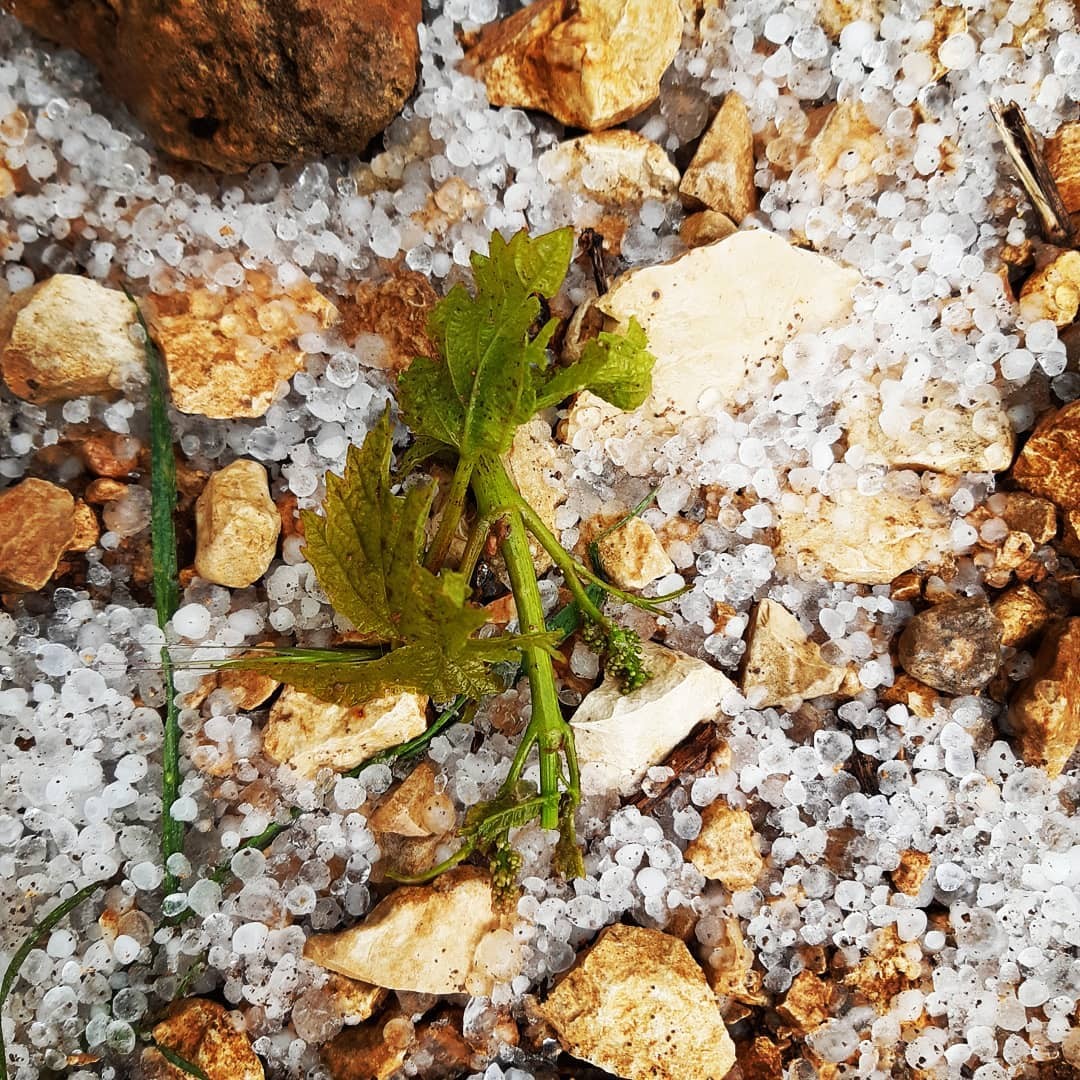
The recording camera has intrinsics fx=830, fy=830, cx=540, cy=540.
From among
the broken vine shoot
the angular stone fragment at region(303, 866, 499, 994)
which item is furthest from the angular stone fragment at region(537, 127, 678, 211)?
the angular stone fragment at region(303, 866, 499, 994)

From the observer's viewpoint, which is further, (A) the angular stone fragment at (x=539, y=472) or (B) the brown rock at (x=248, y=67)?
(A) the angular stone fragment at (x=539, y=472)

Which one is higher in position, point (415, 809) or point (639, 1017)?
point (415, 809)

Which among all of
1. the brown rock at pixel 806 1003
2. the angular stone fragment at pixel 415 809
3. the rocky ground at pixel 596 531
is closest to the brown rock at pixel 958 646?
the rocky ground at pixel 596 531

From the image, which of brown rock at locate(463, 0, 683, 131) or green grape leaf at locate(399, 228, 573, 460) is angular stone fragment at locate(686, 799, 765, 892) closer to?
green grape leaf at locate(399, 228, 573, 460)

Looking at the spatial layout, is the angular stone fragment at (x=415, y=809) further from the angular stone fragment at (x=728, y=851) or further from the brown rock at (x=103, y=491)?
the brown rock at (x=103, y=491)

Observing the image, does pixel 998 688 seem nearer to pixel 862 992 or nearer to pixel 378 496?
pixel 862 992

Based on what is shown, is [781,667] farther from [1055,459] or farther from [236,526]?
[236,526]

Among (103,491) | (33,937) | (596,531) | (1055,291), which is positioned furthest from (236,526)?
(1055,291)
